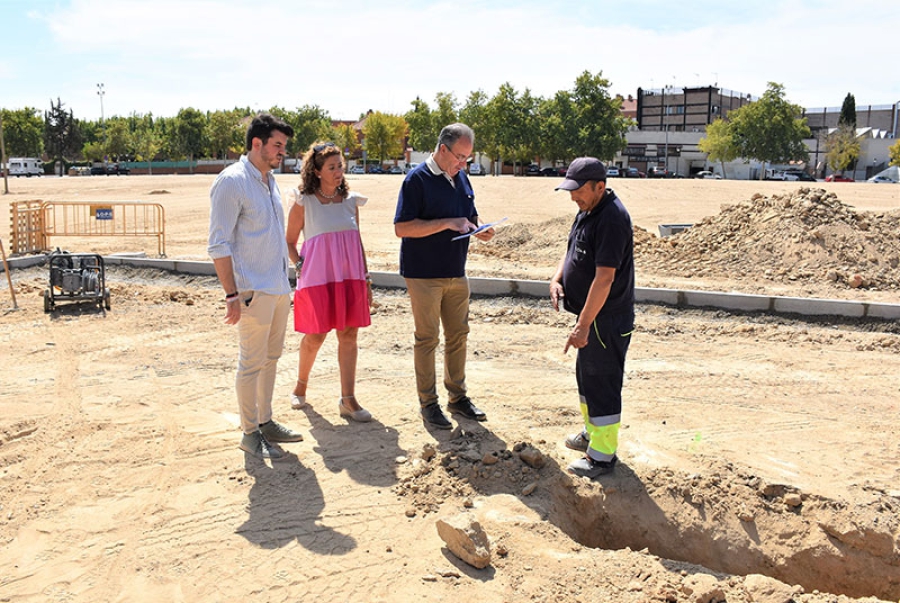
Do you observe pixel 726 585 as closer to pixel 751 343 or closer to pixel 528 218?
pixel 751 343

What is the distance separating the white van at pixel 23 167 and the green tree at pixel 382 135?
35696 millimetres

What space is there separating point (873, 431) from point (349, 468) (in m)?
3.98

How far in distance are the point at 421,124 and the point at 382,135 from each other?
327 inches

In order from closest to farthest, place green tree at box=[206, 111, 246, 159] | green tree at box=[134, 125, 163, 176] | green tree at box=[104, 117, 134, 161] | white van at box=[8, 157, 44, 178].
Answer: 1. white van at box=[8, 157, 44, 178]
2. green tree at box=[206, 111, 246, 159]
3. green tree at box=[104, 117, 134, 161]
4. green tree at box=[134, 125, 163, 176]

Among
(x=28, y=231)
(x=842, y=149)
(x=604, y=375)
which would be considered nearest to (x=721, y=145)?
(x=842, y=149)

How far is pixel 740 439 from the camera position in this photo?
5.26 m

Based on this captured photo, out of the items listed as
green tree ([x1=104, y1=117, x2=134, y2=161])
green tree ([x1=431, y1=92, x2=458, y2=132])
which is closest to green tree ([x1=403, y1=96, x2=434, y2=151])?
green tree ([x1=431, y1=92, x2=458, y2=132])

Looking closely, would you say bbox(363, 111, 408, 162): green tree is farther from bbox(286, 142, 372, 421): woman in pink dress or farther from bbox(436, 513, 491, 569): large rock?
bbox(436, 513, 491, 569): large rock

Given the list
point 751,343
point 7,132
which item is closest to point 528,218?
point 751,343

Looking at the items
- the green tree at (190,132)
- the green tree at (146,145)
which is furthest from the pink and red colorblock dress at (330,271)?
the green tree at (146,145)

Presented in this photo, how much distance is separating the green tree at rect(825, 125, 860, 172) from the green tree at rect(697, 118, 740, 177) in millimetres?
8310

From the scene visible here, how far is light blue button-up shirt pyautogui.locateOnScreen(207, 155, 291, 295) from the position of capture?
418 cm

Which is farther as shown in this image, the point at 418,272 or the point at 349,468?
the point at 418,272

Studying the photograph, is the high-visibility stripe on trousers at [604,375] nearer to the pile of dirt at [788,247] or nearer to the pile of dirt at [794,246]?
the pile of dirt at [788,247]
